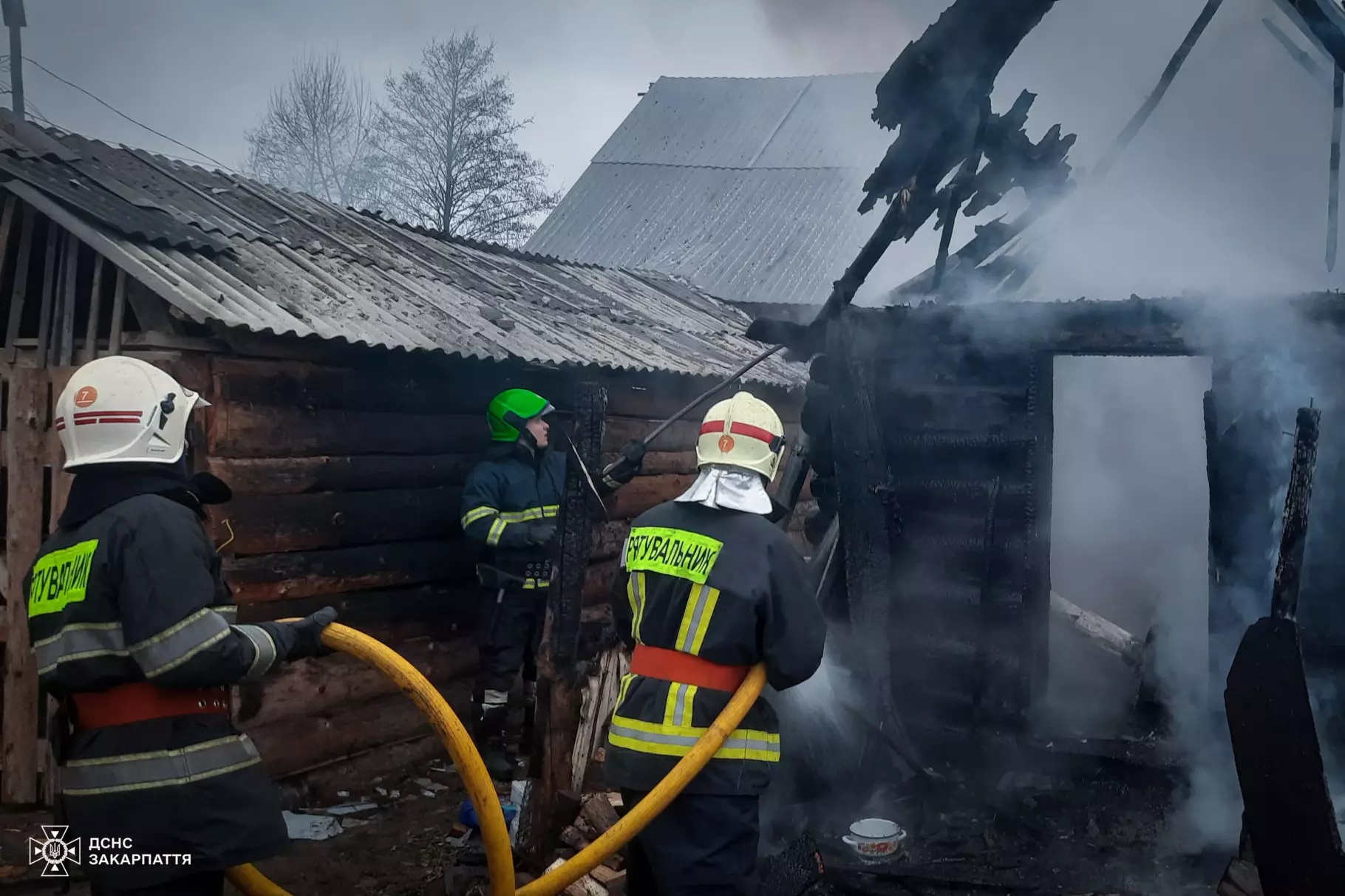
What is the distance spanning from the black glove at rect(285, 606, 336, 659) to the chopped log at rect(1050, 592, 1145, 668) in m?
6.28

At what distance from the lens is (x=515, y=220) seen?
1148 inches

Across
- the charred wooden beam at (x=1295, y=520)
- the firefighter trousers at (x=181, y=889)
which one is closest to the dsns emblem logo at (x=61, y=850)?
the firefighter trousers at (x=181, y=889)

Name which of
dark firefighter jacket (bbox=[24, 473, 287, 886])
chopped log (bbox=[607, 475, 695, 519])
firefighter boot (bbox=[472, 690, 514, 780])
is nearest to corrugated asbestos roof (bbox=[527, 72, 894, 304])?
chopped log (bbox=[607, 475, 695, 519])

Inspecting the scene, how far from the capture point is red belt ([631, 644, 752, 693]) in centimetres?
343

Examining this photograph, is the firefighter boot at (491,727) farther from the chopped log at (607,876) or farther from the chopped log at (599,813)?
the chopped log at (607,876)

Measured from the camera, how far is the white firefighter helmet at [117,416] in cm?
289

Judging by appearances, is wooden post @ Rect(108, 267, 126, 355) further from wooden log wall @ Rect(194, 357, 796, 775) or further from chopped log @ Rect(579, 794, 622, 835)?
chopped log @ Rect(579, 794, 622, 835)

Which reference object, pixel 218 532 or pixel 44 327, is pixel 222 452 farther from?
pixel 44 327

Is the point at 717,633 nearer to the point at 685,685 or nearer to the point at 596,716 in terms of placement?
the point at 685,685

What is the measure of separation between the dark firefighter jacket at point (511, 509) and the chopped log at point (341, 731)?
44.8 inches

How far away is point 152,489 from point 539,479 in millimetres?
3651

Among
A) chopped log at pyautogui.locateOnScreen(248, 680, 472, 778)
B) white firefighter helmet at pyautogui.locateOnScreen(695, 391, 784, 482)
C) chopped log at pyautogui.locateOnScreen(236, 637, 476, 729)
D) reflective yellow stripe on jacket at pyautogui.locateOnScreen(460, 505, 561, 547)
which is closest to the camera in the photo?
white firefighter helmet at pyautogui.locateOnScreen(695, 391, 784, 482)

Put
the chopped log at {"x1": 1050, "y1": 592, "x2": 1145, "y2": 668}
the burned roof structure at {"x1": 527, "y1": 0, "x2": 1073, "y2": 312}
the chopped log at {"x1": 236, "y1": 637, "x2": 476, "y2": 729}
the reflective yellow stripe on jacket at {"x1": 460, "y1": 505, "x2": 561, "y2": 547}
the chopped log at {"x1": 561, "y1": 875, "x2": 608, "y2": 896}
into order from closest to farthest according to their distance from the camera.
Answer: the chopped log at {"x1": 561, "y1": 875, "x2": 608, "y2": 896}, the chopped log at {"x1": 236, "y1": 637, "x2": 476, "y2": 729}, the reflective yellow stripe on jacket at {"x1": 460, "y1": 505, "x2": 561, "y2": 547}, the chopped log at {"x1": 1050, "y1": 592, "x2": 1145, "y2": 668}, the burned roof structure at {"x1": 527, "y1": 0, "x2": 1073, "y2": 312}

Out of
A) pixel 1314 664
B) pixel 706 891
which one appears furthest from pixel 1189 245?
pixel 706 891
